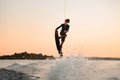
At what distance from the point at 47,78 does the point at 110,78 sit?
540 cm

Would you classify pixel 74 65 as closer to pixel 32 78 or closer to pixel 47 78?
pixel 47 78

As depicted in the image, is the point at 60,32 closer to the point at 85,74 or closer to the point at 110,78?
the point at 85,74

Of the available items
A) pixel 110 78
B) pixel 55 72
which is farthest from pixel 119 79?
pixel 55 72

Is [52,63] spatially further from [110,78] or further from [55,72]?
[110,78]

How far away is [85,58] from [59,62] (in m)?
1.56

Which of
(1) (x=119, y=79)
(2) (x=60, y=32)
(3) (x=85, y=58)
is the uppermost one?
(2) (x=60, y=32)

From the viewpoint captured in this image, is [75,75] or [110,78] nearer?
[75,75]

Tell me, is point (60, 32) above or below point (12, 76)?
above

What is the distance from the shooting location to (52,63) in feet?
72.0

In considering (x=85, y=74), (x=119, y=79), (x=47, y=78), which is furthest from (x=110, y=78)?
(x=47, y=78)

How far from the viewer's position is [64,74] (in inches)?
830

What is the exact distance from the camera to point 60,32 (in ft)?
69.7

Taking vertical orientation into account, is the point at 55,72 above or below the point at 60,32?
below

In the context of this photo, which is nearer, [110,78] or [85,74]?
[85,74]
